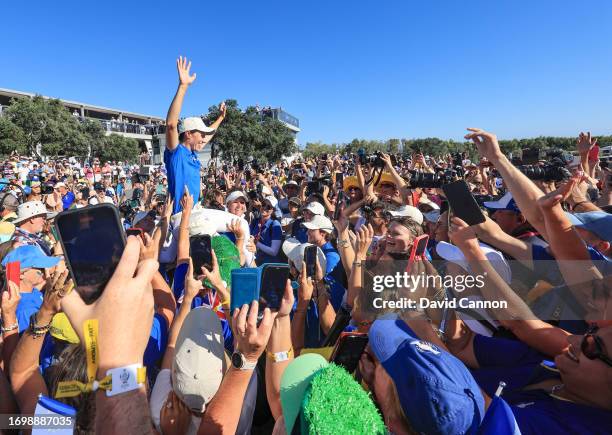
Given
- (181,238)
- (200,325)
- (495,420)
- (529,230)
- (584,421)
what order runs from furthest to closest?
(529,230), (181,238), (200,325), (584,421), (495,420)

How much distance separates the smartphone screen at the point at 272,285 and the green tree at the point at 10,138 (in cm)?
3278

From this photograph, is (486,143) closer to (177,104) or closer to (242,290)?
(242,290)

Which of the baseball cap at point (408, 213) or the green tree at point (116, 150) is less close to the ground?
the green tree at point (116, 150)

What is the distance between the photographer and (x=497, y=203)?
3400 mm

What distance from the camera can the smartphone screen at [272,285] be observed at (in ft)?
4.78

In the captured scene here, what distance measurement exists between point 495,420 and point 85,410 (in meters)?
1.46

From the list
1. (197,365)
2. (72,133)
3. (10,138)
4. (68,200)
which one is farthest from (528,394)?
(72,133)

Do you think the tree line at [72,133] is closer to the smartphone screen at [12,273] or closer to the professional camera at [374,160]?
the professional camera at [374,160]

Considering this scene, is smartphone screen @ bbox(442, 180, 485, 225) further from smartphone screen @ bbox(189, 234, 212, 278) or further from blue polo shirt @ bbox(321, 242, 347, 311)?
smartphone screen @ bbox(189, 234, 212, 278)

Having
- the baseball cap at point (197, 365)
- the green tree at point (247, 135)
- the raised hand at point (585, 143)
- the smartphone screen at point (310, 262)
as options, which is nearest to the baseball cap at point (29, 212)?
the smartphone screen at point (310, 262)

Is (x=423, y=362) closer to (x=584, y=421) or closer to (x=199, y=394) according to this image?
(x=584, y=421)

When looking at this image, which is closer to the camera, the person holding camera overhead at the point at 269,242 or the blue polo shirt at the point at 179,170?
the blue polo shirt at the point at 179,170

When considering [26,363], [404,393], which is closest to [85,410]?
[26,363]

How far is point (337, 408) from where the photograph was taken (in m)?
0.94
